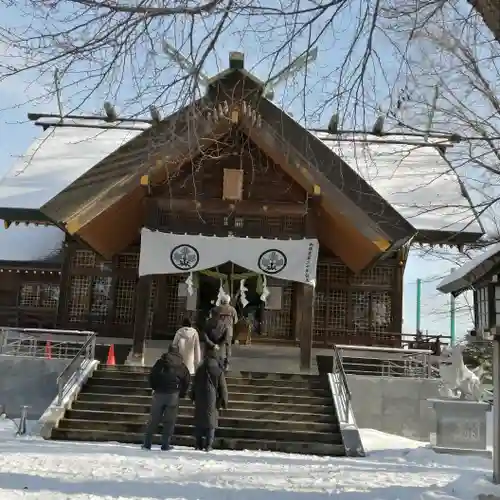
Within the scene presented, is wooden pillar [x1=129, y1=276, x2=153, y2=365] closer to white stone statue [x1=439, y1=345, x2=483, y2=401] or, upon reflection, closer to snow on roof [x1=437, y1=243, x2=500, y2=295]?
white stone statue [x1=439, y1=345, x2=483, y2=401]

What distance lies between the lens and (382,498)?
6480mm

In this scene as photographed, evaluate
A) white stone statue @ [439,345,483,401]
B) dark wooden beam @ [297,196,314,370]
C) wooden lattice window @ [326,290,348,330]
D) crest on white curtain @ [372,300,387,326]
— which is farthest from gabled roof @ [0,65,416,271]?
crest on white curtain @ [372,300,387,326]

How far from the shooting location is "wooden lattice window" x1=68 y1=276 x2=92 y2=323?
17.2m

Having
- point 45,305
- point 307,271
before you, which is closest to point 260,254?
A: point 307,271

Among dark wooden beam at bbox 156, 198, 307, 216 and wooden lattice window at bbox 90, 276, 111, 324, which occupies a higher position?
dark wooden beam at bbox 156, 198, 307, 216

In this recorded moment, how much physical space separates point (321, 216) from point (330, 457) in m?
7.13

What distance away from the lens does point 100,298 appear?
1734 centimetres

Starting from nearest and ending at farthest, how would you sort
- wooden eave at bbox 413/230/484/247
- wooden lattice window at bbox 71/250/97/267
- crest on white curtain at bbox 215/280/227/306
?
crest on white curtain at bbox 215/280/227/306
wooden eave at bbox 413/230/484/247
wooden lattice window at bbox 71/250/97/267

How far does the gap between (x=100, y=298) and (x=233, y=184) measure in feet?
17.0

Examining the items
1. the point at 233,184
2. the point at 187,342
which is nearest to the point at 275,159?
the point at 233,184

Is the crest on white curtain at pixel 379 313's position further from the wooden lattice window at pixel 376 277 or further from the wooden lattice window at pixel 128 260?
the wooden lattice window at pixel 128 260

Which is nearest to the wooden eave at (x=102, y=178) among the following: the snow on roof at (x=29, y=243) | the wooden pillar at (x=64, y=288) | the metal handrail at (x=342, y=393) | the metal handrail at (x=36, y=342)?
the metal handrail at (x=36, y=342)

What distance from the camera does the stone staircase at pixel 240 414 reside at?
10398 millimetres

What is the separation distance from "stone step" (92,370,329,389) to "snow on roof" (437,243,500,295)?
429cm
